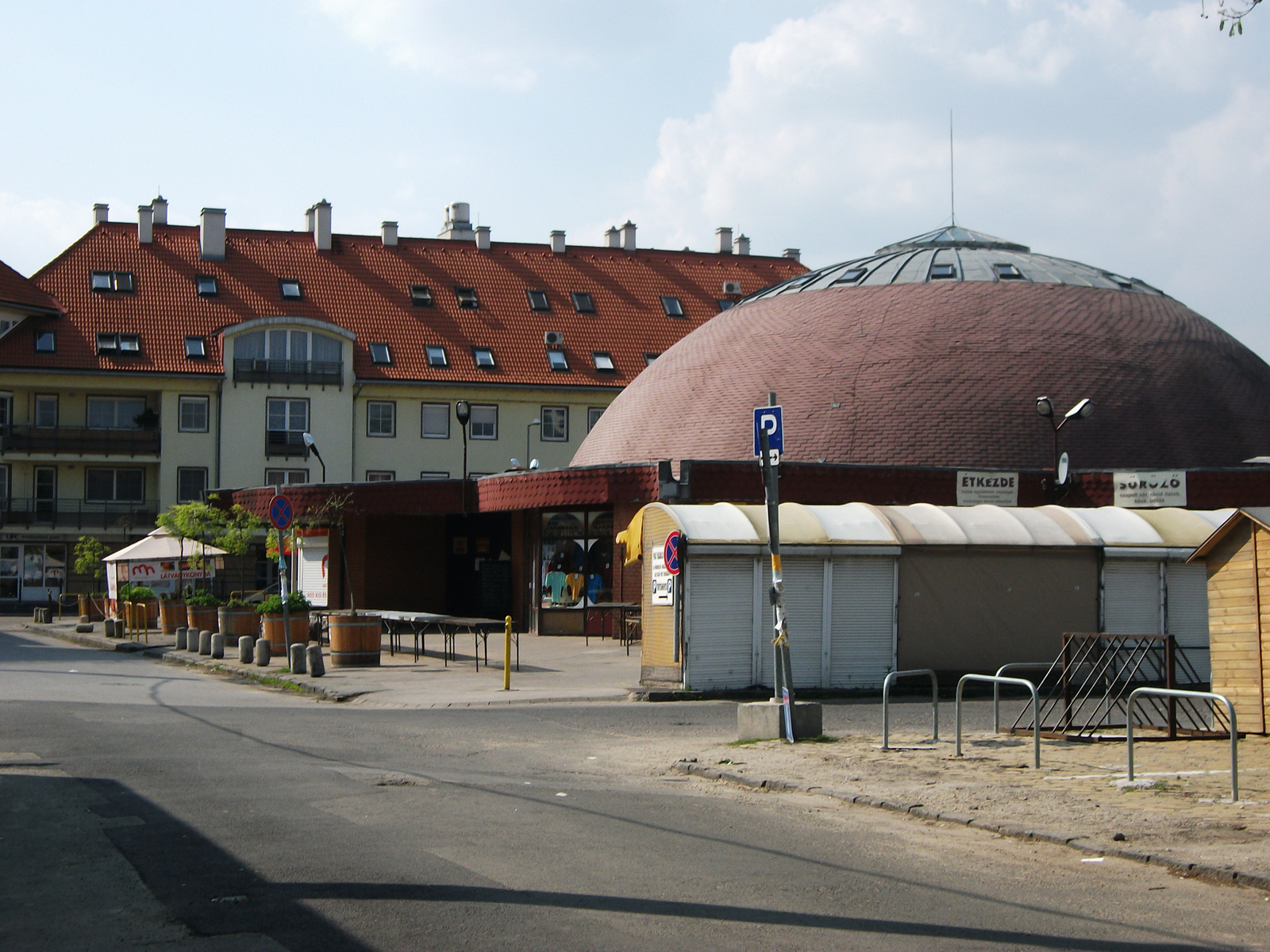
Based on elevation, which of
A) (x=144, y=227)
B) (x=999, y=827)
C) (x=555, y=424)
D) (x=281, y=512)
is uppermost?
(x=144, y=227)

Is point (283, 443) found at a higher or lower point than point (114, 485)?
higher

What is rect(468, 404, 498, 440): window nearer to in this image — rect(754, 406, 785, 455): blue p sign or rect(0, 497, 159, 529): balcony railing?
rect(0, 497, 159, 529): balcony railing

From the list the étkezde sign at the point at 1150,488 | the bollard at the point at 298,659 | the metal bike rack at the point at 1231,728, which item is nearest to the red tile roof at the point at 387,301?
the étkezde sign at the point at 1150,488

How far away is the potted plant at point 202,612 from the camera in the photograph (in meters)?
32.5

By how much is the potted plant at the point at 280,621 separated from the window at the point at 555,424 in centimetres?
3153

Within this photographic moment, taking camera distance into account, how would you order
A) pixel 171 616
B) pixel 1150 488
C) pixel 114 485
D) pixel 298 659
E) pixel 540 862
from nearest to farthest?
pixel 540 862, pixel 298 659, pixel 1150 488, pixel 171 616, pixel 114 485

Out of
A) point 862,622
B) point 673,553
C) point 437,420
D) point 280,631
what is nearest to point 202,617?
point 280,631

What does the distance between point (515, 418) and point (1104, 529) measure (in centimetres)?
3770

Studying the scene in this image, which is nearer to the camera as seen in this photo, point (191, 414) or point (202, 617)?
point (202, 617)

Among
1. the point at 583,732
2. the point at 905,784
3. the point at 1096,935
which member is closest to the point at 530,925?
the point at 1096,935

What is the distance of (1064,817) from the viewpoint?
33.2 feet

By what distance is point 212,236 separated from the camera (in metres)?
59.6

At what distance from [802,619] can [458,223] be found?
52.8 metres

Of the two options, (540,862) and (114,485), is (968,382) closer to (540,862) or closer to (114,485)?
(540,862)
